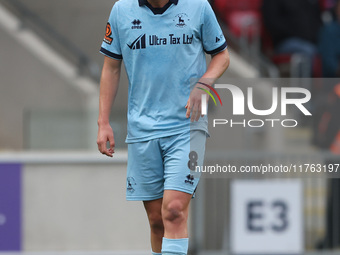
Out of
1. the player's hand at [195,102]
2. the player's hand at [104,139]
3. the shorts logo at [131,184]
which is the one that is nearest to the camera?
the player's hand at [195,102]

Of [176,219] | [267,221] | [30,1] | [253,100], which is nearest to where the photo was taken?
[176,219]

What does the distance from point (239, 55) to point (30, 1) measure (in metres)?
2.78

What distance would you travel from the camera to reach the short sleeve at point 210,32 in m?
4.41

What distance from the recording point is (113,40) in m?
4.52

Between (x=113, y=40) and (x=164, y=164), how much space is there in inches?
29.7

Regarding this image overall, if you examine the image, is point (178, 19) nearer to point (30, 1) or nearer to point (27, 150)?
point (27, 150)

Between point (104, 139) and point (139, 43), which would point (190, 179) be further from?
point (139, 43)

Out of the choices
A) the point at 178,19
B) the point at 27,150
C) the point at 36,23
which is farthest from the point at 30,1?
the point at 178,19

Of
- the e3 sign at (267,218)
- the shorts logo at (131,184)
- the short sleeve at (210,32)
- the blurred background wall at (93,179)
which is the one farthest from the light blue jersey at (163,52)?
the e3 sign at (267,218)

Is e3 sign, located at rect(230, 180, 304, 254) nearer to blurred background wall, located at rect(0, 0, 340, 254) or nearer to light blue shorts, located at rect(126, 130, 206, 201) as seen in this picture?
blurred background wall, located at rect(0, 0, 340, 254)

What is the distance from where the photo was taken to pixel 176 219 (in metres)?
4.36

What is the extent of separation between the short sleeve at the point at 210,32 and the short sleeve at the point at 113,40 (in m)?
0.49

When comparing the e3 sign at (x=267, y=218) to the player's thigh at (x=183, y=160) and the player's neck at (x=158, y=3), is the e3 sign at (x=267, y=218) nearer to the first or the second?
the player's thigh at (x=183, y=160)

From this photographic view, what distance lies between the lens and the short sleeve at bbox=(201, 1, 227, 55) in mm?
4414
